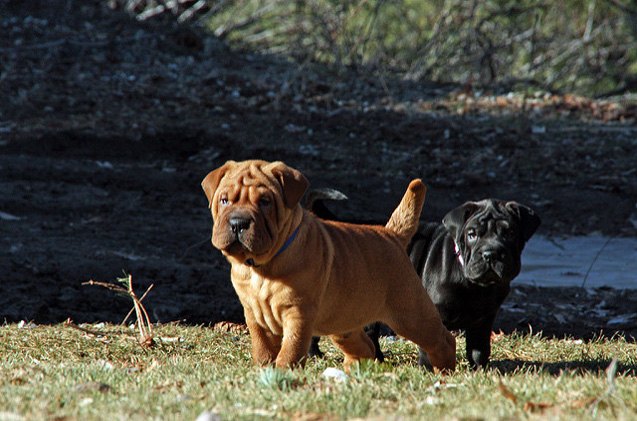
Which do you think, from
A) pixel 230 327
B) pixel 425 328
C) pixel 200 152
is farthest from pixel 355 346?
pixel 200 152

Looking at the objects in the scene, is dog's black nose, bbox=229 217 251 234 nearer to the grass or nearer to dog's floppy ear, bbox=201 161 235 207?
dog's floppy ear, bbox=201 161 235 207

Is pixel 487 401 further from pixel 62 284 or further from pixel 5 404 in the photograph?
A: pixel 62 284

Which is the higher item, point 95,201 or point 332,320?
point 332,320

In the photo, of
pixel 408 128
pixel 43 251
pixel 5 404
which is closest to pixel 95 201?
pixel 43 251

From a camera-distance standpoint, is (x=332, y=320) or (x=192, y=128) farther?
(x=192, y=128)

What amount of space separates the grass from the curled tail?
87cm

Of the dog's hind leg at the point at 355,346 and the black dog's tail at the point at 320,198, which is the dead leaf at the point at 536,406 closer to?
the dog's hind leg at the point at 355,346

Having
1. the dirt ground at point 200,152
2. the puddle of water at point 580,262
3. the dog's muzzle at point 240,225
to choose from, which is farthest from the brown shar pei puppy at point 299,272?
the puddle of water at point 580,262

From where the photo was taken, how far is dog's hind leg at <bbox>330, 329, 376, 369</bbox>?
6.24m

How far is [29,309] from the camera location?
8.74 metres

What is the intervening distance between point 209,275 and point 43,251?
1618 millimetres

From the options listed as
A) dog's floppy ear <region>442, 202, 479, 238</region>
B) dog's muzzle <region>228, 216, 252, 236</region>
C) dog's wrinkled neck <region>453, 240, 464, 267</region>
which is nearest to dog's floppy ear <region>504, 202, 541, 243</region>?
dog's floppy ear <region>442, 202, 479, 238</region>

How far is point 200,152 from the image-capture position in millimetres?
14750

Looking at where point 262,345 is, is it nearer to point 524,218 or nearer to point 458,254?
point 458,254
